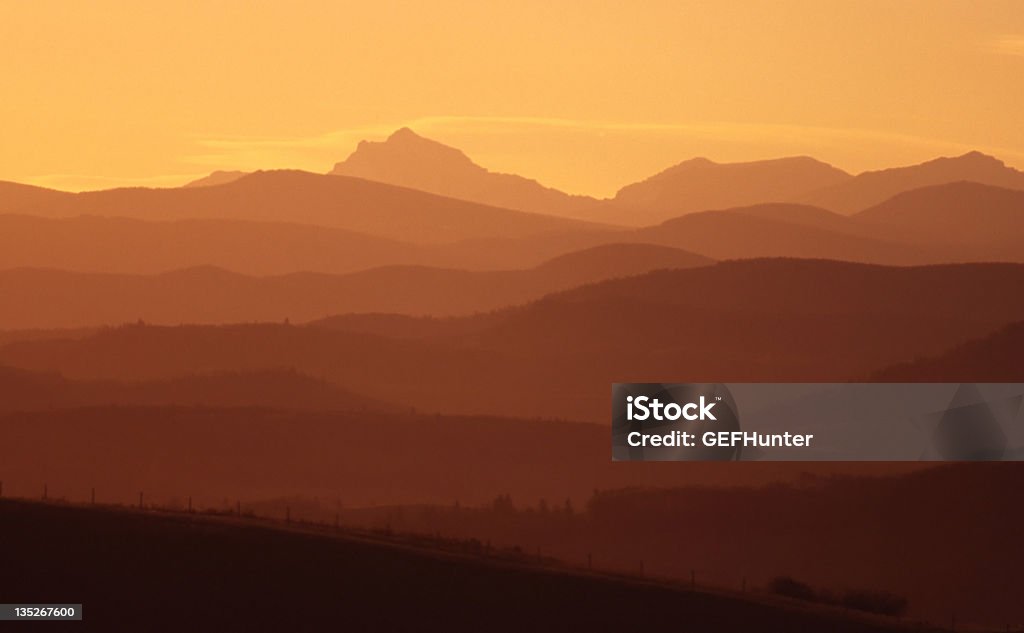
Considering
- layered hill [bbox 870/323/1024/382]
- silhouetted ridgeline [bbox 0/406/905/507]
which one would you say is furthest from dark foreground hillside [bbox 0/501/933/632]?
layered hill [bbox 870/323/1024/382]

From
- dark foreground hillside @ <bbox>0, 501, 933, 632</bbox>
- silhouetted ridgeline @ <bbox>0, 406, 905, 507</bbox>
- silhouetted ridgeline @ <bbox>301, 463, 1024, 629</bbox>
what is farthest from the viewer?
silhouetted ridgeline @ <bbox>0, 406, 905, 507</bbox>

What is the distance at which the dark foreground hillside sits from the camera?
55.0 metres

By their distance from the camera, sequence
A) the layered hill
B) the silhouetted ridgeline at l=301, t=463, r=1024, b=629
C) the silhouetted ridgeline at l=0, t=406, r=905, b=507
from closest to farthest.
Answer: the silhouetted ridgeline at l=301, t=463, r=1024, b=629
the layered hill
the silhouetted ridgeline at l=0, t=406, r=905, b=507

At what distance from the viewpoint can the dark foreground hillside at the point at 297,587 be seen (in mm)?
55000

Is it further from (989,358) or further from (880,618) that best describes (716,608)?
(989,358)

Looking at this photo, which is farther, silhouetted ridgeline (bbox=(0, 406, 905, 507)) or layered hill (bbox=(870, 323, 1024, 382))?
silhouetted ridgeline (bbox=(0, 406, 905, 507))

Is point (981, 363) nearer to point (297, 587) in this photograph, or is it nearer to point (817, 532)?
point (817, 532)

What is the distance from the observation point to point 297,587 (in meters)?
58.1

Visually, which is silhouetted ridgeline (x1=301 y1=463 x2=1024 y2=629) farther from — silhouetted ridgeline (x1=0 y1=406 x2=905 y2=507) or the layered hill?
the layered hill

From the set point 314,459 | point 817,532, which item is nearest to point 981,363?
point 817,532

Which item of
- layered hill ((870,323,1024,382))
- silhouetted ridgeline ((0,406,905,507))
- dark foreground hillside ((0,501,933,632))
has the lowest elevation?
dark foreground hillside ((0,501,933,632))

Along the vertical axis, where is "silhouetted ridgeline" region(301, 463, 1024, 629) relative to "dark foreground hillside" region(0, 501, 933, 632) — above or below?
above

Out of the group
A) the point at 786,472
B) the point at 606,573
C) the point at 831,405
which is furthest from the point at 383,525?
the point at 606,573

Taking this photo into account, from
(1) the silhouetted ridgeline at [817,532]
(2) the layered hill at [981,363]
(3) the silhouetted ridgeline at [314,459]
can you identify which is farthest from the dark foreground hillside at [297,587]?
(2) the layered hill at [981,363]
